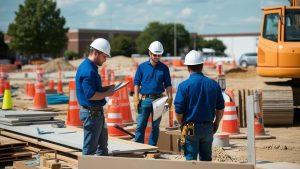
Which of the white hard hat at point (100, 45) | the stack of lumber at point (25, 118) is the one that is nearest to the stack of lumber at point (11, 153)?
the stack of lumber at point (25, 118)

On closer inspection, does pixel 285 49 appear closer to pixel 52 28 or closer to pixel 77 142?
pixel 77 142

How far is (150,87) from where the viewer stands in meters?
9.48

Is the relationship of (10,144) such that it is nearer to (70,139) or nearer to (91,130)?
(70,139)

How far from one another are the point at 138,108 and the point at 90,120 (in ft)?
7.78

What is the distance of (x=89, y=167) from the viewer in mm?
6660

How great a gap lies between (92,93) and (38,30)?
253ft

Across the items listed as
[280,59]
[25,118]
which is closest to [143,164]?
[25,118]

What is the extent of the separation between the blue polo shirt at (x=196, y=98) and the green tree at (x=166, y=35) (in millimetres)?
112460

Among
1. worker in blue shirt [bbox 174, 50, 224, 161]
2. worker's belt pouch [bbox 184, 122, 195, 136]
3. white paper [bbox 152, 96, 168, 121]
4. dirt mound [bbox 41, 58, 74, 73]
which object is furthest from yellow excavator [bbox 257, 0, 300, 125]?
dirt mound [bbox 41, 58, 74, 73]

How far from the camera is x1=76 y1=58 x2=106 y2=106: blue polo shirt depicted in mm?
7125

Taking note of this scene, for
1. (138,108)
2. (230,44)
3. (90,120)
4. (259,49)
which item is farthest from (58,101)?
(230,44)

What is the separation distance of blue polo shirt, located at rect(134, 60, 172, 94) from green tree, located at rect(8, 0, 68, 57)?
72.6m

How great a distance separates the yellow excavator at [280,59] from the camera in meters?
13.9

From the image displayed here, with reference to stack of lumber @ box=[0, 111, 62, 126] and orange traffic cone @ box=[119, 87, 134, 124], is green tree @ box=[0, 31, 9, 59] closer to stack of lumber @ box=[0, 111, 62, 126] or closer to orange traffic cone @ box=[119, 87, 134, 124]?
orange traffic cone @ box=[119, 87, 134, 124]
